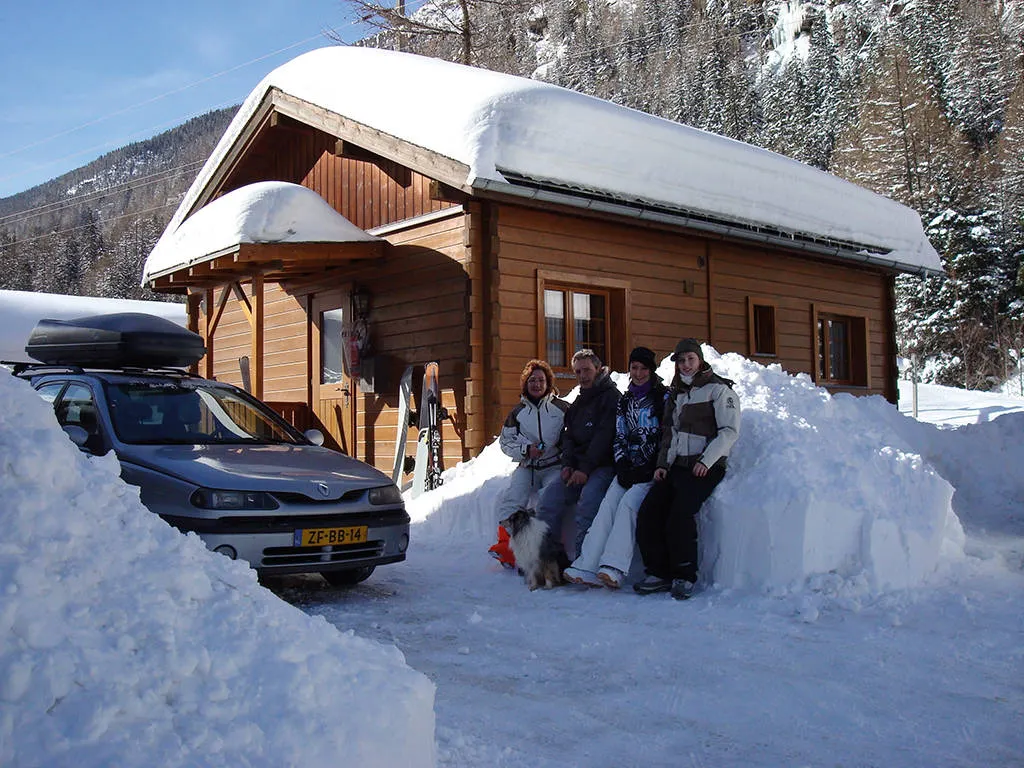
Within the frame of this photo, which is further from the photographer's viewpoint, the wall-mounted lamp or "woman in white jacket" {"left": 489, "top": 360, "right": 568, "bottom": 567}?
the wall-mounted lamp

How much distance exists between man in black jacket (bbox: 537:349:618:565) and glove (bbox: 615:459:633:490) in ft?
0.62

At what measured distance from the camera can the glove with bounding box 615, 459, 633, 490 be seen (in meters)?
6.63

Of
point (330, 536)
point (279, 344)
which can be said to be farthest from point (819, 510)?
point (279, 344)

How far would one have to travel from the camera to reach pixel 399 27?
22703mm

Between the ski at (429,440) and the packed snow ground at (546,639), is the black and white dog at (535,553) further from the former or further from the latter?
the ski at (429,440)

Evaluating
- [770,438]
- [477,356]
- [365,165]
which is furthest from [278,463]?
[365,165]

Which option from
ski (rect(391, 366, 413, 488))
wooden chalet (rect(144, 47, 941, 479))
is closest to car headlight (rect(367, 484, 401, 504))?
wooden chalet (rect(144, 47, 941, 479))

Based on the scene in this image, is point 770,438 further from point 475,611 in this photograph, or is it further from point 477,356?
point 477,356

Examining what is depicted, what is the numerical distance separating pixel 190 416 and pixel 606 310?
673 cm

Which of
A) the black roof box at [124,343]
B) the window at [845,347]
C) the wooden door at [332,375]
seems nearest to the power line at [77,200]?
the wooden door at [332,375]

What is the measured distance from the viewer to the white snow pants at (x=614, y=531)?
20.6 ft

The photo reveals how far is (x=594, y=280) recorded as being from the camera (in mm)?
11805

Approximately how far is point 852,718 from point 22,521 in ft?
10.3

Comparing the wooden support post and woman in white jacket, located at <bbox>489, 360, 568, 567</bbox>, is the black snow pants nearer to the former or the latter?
woman in white jacket, located at <bbox>489, 360, 568, 567</bbox>
